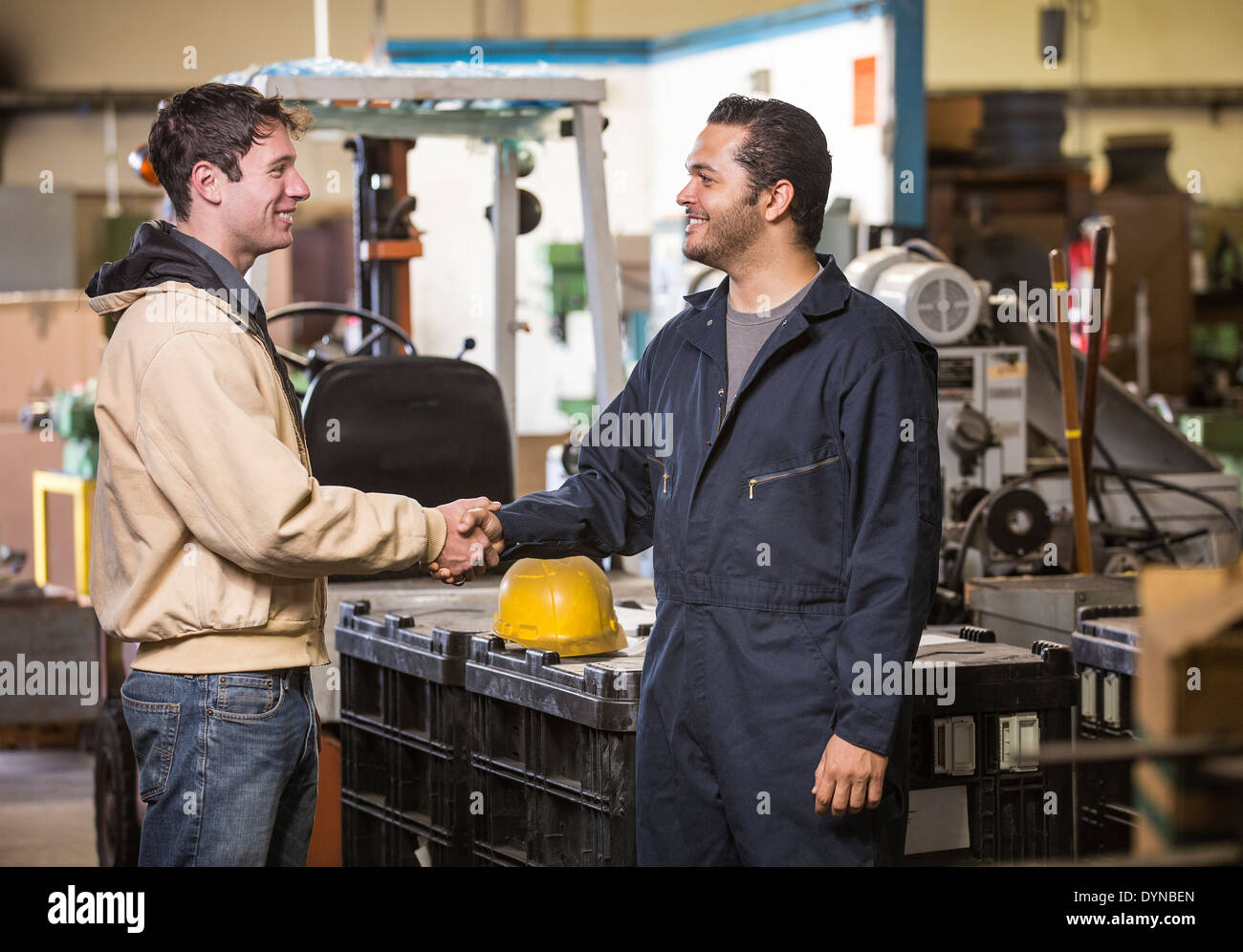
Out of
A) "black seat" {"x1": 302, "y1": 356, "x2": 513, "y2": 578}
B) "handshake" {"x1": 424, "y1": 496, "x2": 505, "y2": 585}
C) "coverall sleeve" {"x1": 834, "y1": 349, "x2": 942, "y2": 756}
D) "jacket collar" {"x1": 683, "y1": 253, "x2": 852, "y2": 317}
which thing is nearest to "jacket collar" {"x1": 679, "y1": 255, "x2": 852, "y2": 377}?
"jacket collar" {"x1": 683, "y1": 253, "x2": 852, "y2": 317}

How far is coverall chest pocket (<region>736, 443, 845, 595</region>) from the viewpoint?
2322 mm

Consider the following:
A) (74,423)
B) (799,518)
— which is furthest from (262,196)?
(74,423)

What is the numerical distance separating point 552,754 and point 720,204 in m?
1.11

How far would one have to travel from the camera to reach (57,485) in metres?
6.73

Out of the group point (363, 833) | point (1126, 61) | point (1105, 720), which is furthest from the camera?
point (1126, 61)

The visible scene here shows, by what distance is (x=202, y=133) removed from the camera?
236cm

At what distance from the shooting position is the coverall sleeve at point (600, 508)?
9.08ft

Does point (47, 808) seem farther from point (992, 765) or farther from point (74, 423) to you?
point (992, 765)

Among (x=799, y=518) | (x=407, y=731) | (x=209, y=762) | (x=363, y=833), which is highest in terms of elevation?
(x=799, y=518)

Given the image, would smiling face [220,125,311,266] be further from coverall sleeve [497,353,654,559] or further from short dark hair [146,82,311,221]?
coverall sleeve [497,353,654,559]
